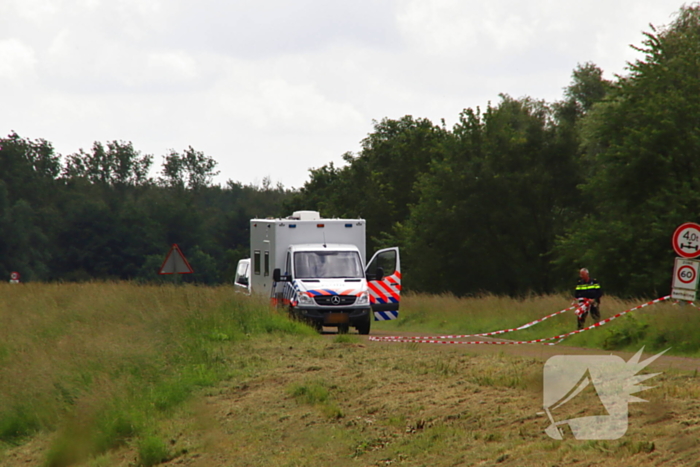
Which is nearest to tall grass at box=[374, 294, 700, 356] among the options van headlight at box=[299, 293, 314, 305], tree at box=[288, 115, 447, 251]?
van headlight at box=[299, 293, 314, 305]

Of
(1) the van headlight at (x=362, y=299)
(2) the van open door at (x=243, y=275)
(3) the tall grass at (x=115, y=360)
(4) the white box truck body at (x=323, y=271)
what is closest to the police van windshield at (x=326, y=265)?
(4) the white box truck body at (x=323, y=271)

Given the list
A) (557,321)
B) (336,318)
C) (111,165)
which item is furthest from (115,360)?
(111,165)

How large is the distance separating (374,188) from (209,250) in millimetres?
43114

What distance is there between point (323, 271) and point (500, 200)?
109ft

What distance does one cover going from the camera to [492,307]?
27406 mm

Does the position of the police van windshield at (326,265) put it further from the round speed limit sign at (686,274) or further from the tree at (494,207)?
the tree at (494,207)

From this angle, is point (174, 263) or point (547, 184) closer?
point (174, 263)

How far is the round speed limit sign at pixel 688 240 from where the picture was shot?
701 inches

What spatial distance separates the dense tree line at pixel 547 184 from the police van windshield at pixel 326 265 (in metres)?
16.9

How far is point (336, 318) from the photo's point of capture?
848 inches

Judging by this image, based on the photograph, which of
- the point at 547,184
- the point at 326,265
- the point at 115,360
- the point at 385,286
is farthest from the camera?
the point at 547,184

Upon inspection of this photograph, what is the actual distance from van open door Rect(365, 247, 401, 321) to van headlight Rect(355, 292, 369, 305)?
233 centimetres

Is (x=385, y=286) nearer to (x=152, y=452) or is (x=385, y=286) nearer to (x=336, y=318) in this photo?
(x=336, y=318)

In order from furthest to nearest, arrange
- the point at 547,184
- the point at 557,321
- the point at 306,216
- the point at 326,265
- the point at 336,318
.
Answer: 1. the point at 547,184
2. the point at 306,216
3. the point at 557,321
4. the point at 326,265
5. the point at 336,318
